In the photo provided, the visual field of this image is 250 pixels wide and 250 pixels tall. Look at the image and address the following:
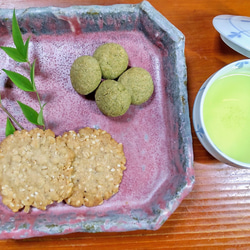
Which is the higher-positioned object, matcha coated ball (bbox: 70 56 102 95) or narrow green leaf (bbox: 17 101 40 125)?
matcha coated ball (bbox: 70 56 102 95)

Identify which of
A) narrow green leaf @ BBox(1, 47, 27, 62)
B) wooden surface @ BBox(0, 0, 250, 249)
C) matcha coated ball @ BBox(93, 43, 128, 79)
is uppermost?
narrow green leaf @ BBox(1, 47, 27, 62)

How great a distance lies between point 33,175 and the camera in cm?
95

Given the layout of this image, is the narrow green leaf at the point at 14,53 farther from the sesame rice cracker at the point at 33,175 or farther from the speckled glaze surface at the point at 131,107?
the sesame rice cracker at the point at 33,175

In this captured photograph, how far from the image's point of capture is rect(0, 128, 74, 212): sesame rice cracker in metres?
0.95

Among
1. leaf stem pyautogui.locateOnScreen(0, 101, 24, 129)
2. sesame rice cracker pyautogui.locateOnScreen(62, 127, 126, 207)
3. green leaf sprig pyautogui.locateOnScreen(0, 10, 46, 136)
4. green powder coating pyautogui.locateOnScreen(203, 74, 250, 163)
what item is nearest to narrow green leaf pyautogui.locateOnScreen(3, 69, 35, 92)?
green leaf sprig pyautogui.locateOnScreen(0, 10, 46, 136)

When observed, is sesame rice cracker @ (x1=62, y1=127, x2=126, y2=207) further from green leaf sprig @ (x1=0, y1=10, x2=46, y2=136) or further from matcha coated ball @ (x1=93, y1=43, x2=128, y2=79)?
matcha coated ball @ (x1=93, y1=43, x2=128, y2=79)

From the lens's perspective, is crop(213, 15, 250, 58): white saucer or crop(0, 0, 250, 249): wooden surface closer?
crop(213, 15, 250, 58): white saucer

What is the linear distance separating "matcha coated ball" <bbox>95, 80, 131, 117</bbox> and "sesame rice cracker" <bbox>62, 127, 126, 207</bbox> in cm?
11

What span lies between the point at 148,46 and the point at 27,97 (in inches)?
21.0

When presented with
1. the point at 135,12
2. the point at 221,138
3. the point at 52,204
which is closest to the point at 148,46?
the point at 135,12

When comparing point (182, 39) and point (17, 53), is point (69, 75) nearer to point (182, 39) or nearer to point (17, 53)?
point (17, 53)

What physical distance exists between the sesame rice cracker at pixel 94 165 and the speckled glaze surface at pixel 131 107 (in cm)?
5

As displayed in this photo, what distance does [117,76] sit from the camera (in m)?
1.04

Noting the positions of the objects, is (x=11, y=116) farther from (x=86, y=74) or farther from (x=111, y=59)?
(x=111, y=59)
